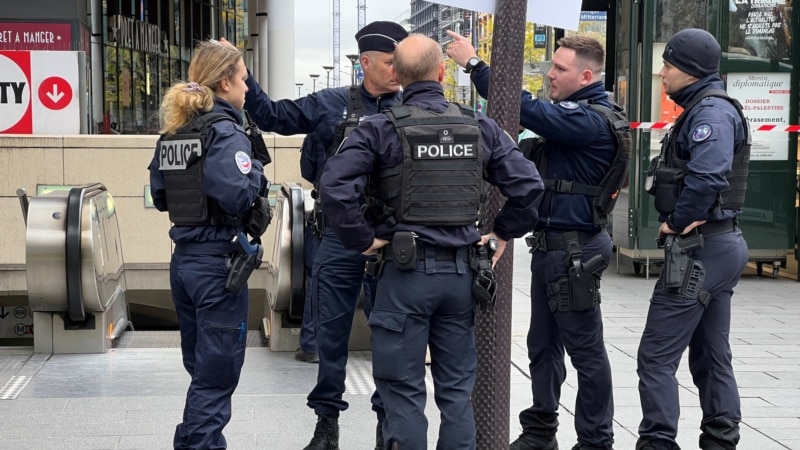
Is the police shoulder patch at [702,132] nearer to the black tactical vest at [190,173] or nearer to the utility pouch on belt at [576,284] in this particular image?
the utility pouch on belt at [576,284]

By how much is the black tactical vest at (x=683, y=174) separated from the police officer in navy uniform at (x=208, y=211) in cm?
186

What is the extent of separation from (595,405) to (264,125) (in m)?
2.13

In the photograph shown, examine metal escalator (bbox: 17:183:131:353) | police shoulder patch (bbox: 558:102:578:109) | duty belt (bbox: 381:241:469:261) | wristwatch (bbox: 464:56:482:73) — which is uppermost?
wristwatch (bbox: 464:56:482:73)

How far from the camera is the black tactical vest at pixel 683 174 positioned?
515 cm

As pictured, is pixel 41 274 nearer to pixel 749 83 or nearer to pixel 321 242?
pixel 321 242

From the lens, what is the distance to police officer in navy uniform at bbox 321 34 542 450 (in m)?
4.16

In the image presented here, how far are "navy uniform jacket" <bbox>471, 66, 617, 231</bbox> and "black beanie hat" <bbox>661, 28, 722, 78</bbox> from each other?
396 mm

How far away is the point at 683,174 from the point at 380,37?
1.57m

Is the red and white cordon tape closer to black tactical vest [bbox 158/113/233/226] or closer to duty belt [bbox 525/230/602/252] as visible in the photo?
duty belt [bbox 525/230/602/252]

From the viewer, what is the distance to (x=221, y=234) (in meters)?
4.86

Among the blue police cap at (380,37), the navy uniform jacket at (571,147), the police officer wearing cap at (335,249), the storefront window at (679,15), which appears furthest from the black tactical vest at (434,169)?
the storefront window at (679,15)

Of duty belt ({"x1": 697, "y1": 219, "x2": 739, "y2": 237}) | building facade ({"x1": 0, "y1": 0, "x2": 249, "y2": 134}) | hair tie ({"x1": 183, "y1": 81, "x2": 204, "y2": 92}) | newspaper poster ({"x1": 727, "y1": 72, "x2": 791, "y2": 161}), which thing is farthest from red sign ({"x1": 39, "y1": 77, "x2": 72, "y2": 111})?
newspaper poster ({"x1": 727, "y1": 72, "x2": 791, "y2": 161})

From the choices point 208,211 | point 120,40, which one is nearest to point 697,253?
point 208,211

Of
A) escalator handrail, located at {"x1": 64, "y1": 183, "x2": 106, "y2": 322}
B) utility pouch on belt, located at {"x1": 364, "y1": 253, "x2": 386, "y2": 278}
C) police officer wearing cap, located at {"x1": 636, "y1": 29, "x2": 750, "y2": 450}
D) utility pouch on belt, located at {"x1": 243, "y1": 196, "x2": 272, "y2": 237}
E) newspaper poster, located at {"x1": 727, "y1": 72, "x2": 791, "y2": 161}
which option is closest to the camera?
utility pouch on belt, located at {"x1": 364, "y1": 253, "x2": 386, "y2": 278}
